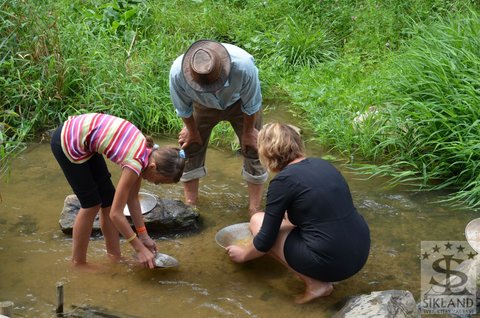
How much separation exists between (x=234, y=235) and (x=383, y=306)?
129 centimetres

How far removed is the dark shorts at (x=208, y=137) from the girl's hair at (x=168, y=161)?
84cm

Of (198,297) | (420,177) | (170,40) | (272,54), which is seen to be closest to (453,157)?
(420,177)

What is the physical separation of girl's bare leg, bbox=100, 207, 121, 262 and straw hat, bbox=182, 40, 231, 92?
92 cm

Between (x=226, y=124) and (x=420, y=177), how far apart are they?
73.1 inches

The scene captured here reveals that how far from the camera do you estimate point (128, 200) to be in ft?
13.6

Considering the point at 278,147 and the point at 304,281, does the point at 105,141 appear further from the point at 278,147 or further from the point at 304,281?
the point at 304,281

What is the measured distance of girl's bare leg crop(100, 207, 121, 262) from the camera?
4.32m

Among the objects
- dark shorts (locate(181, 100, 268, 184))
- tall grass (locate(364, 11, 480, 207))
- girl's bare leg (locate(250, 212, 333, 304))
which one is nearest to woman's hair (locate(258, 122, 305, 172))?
girl's bare leg (locate(250, 212, 333, 304))

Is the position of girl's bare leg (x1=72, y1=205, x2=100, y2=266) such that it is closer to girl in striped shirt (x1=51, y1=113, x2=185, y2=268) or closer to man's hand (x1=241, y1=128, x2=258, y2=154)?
girl in striped shirt (x1=51, y1=113, x2=185, y2=268)

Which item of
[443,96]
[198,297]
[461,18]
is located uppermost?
[461,18]

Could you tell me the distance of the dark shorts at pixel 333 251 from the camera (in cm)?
383

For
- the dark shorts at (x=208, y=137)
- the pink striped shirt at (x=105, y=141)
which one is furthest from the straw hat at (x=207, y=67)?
the pink striped shirt at (x=105, y=141)

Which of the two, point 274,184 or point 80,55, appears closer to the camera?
point 274,184

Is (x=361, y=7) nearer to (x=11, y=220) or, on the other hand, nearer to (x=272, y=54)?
(x=272, y=54)
